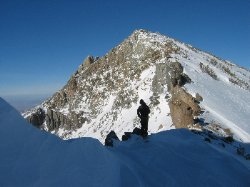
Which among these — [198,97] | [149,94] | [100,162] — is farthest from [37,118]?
[100,162]

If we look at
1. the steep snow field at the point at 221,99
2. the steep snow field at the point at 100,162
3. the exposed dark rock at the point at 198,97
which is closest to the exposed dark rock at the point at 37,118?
the steep snow field at the point at 221,99

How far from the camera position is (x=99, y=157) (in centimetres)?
1359

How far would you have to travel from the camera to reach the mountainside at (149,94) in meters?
43.0

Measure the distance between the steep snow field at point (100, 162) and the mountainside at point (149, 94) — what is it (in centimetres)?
1794

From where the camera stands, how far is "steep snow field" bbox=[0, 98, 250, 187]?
1133cm

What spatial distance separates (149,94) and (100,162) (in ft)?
150

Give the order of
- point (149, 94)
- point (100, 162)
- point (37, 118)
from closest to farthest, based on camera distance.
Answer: point (100, 162) → point (149, 94) → point (37, 118)

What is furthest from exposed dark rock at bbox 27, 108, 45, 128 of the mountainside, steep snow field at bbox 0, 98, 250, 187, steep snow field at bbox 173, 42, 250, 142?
steep snow field at bbox 0, 98, 250, 187

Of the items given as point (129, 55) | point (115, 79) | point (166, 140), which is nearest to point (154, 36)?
point (129, 55)

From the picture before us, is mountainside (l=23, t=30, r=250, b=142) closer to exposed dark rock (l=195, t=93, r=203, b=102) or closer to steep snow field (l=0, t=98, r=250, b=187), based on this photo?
exposed dark rock (l=195, t=93, r=203, b=102)

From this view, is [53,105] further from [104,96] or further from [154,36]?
[154,36]

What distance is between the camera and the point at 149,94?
5878 centimetres

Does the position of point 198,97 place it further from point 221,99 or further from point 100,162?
point 100,162

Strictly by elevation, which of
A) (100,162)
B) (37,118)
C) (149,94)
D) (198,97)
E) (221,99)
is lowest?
(100,162)
